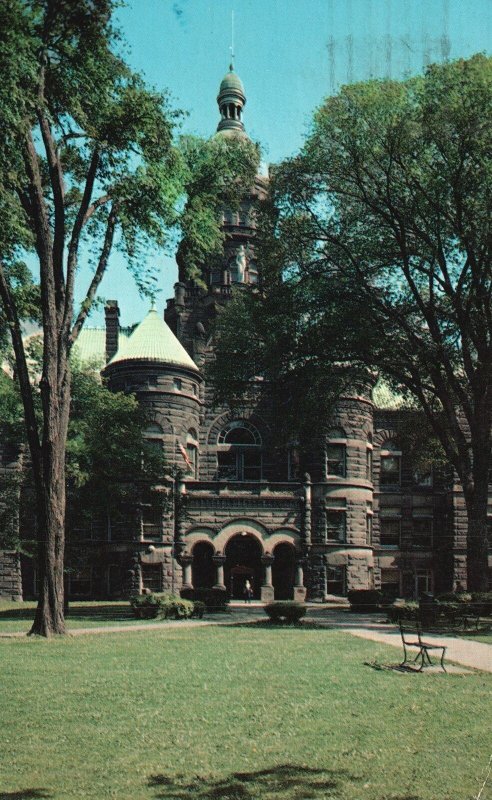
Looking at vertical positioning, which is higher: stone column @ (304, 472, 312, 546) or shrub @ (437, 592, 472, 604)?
stone column @ (304, 472, 312, 546)

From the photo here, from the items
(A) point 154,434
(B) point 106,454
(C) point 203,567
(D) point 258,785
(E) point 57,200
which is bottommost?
(C) point 203,567

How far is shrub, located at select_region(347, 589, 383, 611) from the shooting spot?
1404 inches

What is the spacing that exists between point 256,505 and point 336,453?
5.38 m

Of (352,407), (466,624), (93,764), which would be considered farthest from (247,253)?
(93,764)

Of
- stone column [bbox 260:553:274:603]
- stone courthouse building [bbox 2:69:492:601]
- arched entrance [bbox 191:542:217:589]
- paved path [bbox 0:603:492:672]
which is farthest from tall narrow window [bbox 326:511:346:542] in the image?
paved path [bbox 0:603:492:672]

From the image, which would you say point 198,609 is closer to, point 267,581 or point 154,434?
point 267,581

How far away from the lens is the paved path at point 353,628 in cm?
1675

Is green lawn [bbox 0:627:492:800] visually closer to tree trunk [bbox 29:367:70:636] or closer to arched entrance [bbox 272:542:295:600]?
tree trunk [bbox 29:367:70:636]

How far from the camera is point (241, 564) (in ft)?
140

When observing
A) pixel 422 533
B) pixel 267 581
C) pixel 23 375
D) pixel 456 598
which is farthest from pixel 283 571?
pixel 23 375

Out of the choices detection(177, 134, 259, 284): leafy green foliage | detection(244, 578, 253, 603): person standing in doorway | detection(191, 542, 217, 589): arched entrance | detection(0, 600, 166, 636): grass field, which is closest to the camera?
detection(177, 134, 259, 284): leafy green foliage

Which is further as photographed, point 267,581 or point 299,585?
point 299,585

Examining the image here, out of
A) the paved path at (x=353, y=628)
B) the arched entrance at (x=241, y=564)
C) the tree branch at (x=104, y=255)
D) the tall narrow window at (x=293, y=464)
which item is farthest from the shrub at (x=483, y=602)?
the tall narrow window at (x=293, y=464)

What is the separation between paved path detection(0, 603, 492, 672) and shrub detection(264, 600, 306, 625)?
746 millimetres
